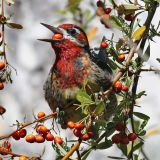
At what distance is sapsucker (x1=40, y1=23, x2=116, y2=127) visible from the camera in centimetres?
472

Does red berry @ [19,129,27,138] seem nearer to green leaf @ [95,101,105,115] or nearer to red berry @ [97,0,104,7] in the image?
green leaf @ [95,101,105,115]

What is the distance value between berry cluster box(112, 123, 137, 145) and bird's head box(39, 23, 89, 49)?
138cm

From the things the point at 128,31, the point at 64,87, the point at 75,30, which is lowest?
the point at 64,87

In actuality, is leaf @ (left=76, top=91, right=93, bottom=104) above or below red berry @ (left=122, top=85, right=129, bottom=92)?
below

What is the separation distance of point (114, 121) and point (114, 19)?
2.33 ft

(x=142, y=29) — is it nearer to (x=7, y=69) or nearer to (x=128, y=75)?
(x=128, y=75)

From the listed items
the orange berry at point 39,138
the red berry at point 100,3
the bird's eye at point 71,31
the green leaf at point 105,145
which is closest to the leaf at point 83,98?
the orange berry at point 39,138

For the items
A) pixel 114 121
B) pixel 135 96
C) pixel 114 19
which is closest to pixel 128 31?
pixel 114 19

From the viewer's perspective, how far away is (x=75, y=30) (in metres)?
5.24

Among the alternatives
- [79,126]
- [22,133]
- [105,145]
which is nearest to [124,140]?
[105,145]

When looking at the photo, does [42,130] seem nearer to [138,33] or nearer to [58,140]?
[58,140]

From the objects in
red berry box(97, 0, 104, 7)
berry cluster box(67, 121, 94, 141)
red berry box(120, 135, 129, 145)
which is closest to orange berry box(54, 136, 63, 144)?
berry cluster box(67, 121, 94, 141)

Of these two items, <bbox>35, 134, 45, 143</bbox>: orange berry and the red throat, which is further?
the red throat

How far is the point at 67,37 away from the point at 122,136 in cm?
171
